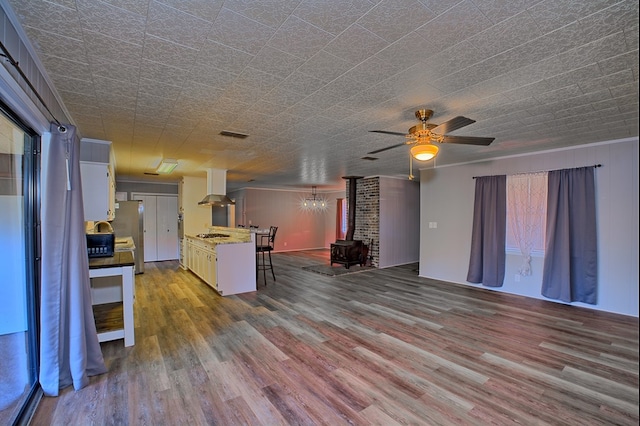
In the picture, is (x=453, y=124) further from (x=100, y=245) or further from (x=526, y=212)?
(x=100, y=245)

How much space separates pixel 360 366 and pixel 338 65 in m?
2.57

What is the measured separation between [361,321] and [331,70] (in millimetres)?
2979

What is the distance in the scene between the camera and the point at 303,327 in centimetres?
373

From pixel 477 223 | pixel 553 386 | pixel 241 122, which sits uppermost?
pixel 241 122

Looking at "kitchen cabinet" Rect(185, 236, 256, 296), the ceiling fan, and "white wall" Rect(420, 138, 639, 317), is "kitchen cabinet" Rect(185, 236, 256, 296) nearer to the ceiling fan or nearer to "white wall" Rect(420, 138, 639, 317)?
the ceiling fan

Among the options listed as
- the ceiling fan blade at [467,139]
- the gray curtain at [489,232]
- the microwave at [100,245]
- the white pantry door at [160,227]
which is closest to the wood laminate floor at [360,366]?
the gray curtain at [489,232]

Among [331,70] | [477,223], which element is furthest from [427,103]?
[477,223]

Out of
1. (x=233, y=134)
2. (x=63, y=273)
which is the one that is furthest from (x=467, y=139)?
(x=63, y=273)

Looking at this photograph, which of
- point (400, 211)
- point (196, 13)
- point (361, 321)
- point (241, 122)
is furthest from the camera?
point (400, 211)

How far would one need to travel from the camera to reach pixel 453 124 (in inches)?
109

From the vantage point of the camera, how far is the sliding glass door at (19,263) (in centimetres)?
222

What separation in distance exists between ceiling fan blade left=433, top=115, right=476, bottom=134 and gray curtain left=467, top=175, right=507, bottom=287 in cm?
307

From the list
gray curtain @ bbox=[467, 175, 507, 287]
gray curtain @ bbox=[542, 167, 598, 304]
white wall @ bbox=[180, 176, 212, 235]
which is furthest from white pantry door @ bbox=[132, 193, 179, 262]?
gray curtain @ bbox=[542, 167, 598, 304]

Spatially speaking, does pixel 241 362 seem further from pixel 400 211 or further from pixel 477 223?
pixel 400 211
